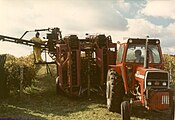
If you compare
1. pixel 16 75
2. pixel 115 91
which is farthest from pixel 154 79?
pixel 16 75

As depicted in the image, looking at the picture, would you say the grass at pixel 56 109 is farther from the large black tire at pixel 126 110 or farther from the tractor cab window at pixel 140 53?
the tractor cab window at pixel 140 53

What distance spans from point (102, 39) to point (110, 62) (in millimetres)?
1088

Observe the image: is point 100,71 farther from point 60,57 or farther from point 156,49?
point 156,49

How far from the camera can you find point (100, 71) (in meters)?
16.5

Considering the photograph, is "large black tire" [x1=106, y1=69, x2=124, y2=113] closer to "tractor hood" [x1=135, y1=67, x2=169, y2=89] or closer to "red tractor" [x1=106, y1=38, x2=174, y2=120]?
"red tractor" [x1=106, y1=38, x2=174, y2=120]

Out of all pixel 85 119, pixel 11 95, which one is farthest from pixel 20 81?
pixel 85 119

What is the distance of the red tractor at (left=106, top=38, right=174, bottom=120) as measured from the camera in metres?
10.7

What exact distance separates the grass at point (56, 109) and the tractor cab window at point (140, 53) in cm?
193

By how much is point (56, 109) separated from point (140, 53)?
421 centimetres

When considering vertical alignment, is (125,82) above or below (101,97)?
above

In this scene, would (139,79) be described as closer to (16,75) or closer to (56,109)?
(56,109)

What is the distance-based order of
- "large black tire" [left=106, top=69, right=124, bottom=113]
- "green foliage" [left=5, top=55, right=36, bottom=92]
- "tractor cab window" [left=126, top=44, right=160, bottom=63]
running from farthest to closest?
"green foliage" [left=5, top=55, right=36, bottom=92] → "large black tire" [left=106, top=69, right=124, bottom=113] → "tractor cab window" [left=126, top=44, right=160, bottom=63]

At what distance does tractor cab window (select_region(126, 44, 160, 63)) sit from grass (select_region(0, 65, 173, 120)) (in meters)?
1.93

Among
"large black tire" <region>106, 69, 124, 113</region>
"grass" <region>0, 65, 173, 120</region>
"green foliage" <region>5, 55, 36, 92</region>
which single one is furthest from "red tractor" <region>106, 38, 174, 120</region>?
"green foliage" <region>5, 55, 36, 92</region>
